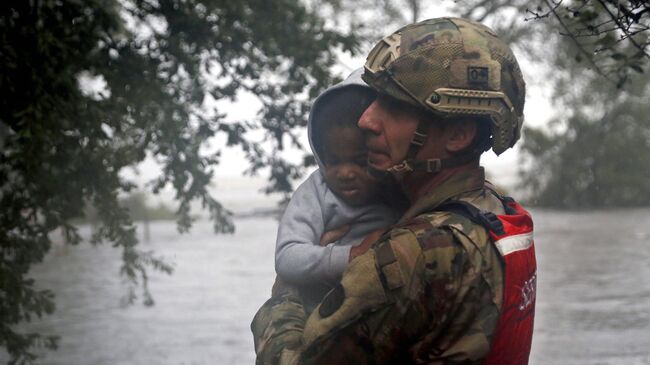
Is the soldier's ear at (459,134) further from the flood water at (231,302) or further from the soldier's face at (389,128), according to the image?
the flood water at (231,302)

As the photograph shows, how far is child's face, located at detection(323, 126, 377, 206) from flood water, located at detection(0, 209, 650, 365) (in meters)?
5.57

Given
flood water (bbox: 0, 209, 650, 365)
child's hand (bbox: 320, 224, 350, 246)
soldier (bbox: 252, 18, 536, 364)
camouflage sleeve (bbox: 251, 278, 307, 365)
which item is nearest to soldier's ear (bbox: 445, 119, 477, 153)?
soldier (bbox: 252, 18, 536, 364)

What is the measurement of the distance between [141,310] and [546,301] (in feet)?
16.7

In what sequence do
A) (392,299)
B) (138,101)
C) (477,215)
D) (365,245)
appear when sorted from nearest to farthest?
(392,299)
(477,215)
(365,245)
(138,101)

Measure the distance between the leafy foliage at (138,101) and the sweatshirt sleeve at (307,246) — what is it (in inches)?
87.2

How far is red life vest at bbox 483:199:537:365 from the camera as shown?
199cm

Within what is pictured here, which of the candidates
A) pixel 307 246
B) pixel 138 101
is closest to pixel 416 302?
pixel 307 246

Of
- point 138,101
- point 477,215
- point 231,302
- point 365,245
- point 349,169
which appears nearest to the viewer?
point 477,215

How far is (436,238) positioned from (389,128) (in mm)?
298

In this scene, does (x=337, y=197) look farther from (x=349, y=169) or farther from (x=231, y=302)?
(x=231, y=302)

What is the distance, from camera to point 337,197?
2.24 metres

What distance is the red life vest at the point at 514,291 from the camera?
6.54 feet

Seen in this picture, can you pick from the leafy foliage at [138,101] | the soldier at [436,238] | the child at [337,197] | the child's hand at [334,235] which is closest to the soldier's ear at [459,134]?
the soldier at [436,238]

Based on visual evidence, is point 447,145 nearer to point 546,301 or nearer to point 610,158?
point 546,301
